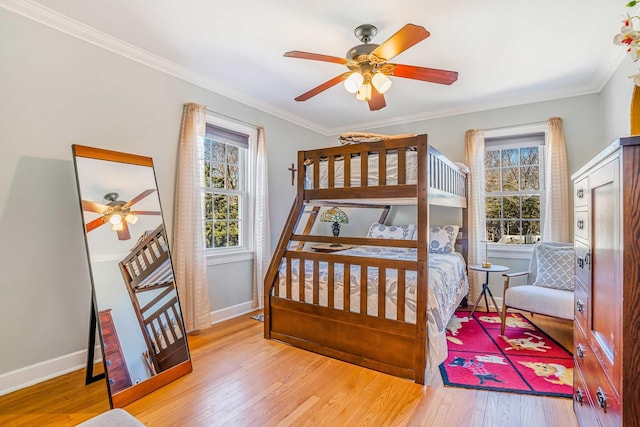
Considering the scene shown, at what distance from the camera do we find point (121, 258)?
2.21 meters

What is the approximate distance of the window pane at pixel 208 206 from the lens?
3.43 m

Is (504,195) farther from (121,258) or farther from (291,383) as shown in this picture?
(121,258)

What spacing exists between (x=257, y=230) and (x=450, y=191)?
219 centimetres

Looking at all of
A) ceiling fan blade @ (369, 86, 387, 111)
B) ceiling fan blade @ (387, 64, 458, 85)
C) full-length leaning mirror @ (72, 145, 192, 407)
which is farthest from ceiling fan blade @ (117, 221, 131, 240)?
ceiling fan blade @ (387, 64, 458, 85)

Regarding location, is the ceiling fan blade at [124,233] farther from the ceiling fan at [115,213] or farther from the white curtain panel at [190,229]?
the white curtain panel at [190,229]

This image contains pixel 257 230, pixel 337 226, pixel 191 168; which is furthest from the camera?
pixel 337 226

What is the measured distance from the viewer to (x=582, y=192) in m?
1.60

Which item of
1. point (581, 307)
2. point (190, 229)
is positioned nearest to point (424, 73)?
point (581, 307)

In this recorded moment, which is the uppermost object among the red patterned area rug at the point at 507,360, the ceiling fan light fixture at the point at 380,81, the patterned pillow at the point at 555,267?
the ceiling fan light fixture at the point at 380,81

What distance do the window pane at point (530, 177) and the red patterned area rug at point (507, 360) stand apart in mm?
1623

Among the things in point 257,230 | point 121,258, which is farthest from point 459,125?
point 121,258

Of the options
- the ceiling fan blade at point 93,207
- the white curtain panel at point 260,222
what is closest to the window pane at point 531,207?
the white curtain panel at point 260,222

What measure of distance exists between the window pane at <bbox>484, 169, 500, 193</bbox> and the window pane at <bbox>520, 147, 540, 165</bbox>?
0.30 m

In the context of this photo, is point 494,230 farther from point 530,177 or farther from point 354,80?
point 354,80
